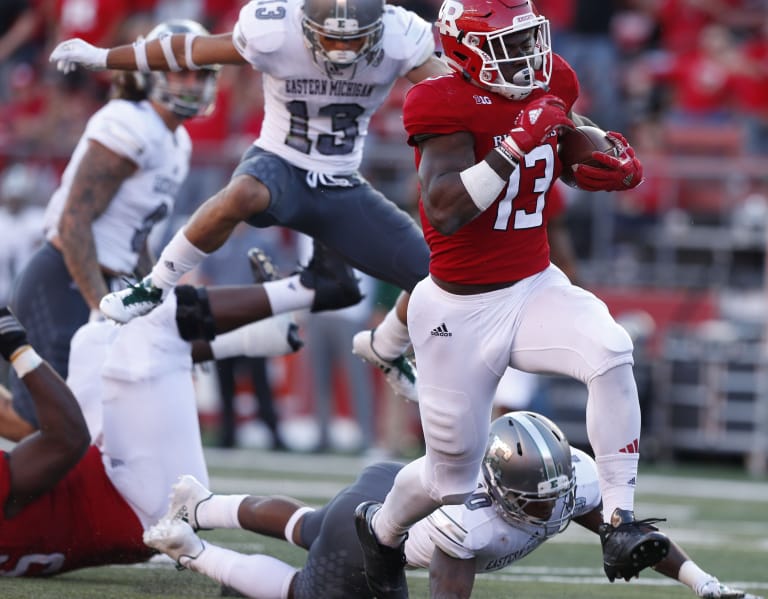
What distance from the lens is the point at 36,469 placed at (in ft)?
16.5

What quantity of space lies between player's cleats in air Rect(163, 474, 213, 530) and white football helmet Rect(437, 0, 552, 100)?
177 cm

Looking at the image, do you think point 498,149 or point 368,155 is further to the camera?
point 368,155

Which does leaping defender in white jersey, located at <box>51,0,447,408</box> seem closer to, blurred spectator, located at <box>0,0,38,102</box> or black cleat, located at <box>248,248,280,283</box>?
black cleat, located at <box>248,248,280,283</box>

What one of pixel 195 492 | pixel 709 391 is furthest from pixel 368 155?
pixel 195 492

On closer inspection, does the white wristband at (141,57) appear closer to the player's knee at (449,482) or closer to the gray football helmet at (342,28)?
the gray football helmet at (342,28)

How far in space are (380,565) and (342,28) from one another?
197 centimetres

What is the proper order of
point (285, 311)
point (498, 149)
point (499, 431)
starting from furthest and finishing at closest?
point (285, 311) < point (499, 431) < point (498, 149)

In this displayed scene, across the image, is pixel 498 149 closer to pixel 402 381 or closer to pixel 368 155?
pixel 402 381

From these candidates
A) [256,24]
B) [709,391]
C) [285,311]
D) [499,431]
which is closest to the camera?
[499,431]

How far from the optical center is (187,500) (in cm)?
517

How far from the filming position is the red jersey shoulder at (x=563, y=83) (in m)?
4.61

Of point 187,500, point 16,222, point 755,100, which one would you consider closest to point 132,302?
point 187,500

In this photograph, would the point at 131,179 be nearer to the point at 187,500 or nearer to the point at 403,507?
the point at 187,500

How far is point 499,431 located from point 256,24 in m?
1.91
